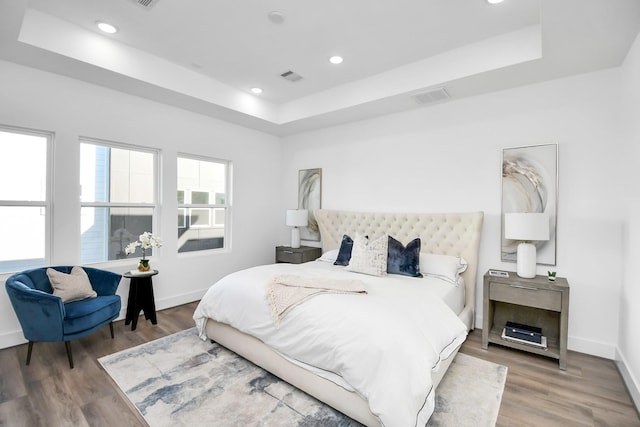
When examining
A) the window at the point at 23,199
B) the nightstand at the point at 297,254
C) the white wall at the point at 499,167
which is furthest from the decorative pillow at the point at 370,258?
the window at the point at 23,199

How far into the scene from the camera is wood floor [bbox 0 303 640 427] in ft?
6.65

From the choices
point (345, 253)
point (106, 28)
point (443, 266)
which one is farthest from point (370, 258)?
point (106, 28)

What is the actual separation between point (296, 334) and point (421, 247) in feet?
7.34

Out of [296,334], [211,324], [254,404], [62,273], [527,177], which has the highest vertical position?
[527,177]

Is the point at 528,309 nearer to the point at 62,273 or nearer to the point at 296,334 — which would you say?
the point at 296,334

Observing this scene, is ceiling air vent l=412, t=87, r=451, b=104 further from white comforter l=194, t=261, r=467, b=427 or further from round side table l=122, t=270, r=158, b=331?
round side table l=122, t=270, r=158, b=331

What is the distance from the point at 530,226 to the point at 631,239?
2.29 feet

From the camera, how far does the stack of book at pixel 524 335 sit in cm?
290

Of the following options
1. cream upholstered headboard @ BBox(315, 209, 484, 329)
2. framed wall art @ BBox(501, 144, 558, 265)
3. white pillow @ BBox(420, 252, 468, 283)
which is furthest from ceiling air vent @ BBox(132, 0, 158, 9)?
framed wall art @ BBox(501, 144, 558, 265)

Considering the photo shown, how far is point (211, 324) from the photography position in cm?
308

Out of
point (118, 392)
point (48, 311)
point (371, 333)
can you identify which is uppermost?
point (371, 333)

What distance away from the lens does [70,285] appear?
290 centimetres

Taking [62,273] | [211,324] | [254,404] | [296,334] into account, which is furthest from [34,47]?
[254,404]

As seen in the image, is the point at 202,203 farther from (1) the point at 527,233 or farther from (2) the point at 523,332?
(2) the point at 523,332
